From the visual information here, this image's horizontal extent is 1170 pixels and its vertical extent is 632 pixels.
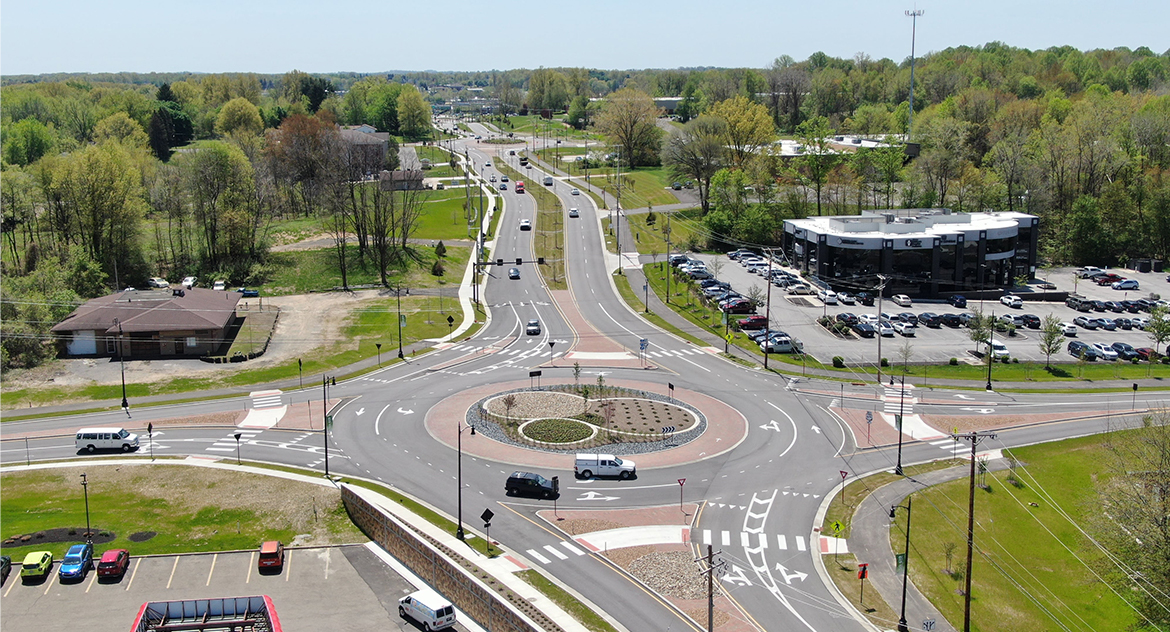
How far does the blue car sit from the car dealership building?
77906mm

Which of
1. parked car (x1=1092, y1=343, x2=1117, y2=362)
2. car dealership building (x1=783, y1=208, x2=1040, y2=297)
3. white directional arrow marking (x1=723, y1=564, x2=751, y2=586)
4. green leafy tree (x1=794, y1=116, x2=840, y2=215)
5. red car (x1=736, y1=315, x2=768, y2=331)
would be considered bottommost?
white directional arrow marking (x1=723, y1=564, x2=751, y2=586)

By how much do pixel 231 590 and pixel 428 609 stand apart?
11.3 metres

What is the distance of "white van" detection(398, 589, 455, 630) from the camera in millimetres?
43031

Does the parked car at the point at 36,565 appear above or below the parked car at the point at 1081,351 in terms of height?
below

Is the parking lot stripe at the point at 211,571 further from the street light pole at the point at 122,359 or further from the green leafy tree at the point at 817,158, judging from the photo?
the green leafy tree at the point at 817,158

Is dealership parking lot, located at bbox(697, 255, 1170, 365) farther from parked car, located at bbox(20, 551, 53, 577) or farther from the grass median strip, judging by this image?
parked car, located at bbox(20, 551, 53, 577)

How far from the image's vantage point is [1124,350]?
269 ft

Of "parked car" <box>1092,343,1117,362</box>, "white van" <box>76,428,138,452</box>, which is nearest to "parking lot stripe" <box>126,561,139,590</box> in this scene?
"white van" <box>76,428,138,452</box>

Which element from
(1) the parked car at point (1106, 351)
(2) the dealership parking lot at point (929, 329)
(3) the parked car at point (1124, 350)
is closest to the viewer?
(1) the parked car at point (1106, 351)

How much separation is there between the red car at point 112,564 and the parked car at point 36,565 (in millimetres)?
2670

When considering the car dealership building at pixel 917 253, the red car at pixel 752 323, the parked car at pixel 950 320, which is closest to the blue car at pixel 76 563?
the red car at pixel 752 323

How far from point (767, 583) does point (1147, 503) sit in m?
18.9

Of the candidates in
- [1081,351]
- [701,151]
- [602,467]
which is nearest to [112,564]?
[602,467]

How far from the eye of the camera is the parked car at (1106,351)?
8119cm
